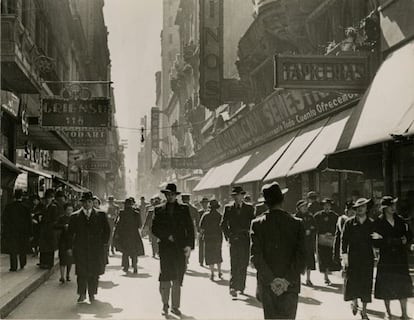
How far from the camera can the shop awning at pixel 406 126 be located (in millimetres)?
10327

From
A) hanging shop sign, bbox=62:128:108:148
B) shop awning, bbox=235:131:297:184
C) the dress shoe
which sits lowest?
the dress shoe

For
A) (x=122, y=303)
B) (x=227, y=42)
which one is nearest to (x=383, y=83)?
(x=122, y=303)

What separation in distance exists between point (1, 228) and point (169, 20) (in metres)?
111

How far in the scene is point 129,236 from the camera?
14.6 meters

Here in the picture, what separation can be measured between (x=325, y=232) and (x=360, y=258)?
3.87m

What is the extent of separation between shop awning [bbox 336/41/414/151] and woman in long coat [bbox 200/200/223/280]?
3.12 metres

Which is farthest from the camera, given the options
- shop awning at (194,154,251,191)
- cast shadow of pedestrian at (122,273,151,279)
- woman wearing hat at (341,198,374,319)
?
shop awning at (194,154,251,191)

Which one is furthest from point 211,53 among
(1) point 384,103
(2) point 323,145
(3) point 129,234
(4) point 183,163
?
(4) point 183,163

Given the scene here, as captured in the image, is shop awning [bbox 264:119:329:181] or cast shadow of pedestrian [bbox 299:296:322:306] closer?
cast shadow of pedestrian [bbox 299:296:322:306]

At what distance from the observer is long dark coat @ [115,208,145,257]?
47.2 feet

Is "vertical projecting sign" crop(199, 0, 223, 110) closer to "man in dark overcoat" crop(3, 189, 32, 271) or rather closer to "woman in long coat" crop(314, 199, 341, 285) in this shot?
"man in dark overcoat" crop(3, 189, 32, 271)

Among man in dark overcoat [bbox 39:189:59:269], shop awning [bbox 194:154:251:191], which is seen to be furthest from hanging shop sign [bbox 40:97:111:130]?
shop awning [bbox 194:154:251:191]

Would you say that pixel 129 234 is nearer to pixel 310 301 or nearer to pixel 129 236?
pixel 129 236

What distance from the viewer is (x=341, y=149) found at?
13305mm
